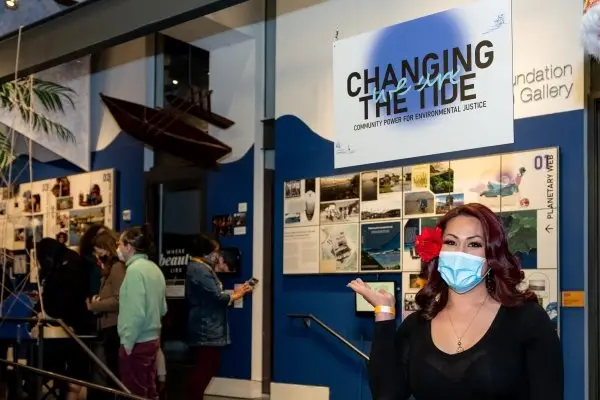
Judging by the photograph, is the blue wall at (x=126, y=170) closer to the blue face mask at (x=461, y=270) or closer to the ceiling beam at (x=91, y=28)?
the ceiling beam at (x=91, y=28)

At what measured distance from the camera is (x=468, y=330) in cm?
219

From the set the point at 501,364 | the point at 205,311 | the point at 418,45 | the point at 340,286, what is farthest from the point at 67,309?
the point at 501,364

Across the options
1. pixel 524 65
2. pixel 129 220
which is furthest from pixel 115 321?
pixel 524 65

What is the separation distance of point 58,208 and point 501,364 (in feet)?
26.4

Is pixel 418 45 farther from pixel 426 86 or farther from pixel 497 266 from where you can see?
pixel 497 266

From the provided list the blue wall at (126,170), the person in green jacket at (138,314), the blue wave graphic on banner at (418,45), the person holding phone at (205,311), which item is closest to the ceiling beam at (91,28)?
the person in green jacket at (138,314)

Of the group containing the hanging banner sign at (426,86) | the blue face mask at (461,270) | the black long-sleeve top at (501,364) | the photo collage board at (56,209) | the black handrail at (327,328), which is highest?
the hanging banner sign at (426,86)

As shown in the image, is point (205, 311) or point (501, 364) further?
point (205, 311)

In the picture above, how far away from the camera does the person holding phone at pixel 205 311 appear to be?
6.28 m

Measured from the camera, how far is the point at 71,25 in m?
5.08

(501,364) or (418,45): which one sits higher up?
(418,45)

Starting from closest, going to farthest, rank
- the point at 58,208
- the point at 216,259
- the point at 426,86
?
1. the point at 426,86
2. the point at 216,259
3. the point at 58,208

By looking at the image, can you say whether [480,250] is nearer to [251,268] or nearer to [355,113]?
[355,113]

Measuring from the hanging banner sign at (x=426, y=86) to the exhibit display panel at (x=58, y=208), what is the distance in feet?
12.2
